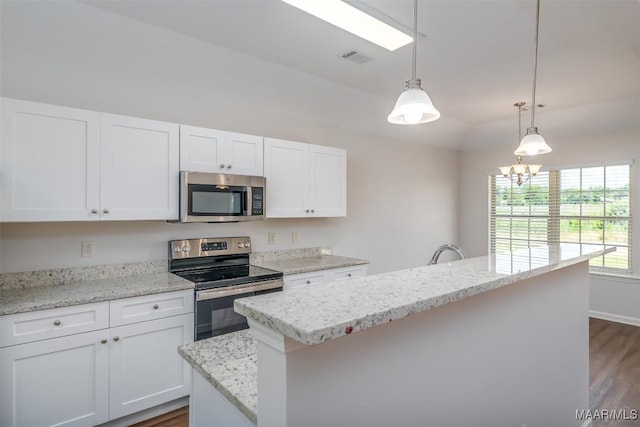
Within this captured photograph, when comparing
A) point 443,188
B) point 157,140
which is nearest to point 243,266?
point 157,140

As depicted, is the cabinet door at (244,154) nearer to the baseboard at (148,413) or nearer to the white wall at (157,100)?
the white wall at (157,100)

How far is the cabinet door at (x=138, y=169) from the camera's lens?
2406mm

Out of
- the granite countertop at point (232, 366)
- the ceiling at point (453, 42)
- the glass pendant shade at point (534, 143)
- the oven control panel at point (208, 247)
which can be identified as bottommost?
the granite countertop at point (232, 366)

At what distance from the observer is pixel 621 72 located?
326 cm

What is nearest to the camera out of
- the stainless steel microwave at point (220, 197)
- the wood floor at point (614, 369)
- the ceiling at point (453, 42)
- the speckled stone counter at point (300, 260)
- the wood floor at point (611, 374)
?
→ the ceiling at point (453, 42)

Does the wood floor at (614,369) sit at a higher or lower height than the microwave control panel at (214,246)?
lower

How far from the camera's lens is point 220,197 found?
114 inches

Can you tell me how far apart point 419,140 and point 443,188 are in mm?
1005

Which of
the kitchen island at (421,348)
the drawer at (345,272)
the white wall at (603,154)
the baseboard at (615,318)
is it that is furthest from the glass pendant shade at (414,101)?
the baseboard at (615,318)

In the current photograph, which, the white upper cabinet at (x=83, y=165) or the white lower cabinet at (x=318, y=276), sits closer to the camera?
the white upper cabinet at (x=83, y=165)

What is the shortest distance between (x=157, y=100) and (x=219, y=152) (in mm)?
663

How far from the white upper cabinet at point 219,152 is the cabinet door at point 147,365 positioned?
1180mm

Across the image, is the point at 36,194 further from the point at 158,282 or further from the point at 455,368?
the point at 455,368

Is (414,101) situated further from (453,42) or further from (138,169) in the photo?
(138,169)
